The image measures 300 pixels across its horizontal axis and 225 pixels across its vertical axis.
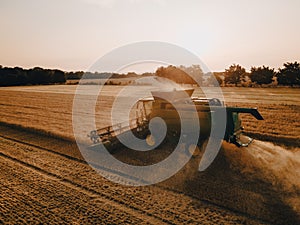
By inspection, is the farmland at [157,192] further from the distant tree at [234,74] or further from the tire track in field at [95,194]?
the distant tree at [234,74]

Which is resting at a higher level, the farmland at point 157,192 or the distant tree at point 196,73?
the distant tree at point 196,73

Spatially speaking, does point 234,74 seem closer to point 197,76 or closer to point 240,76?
point 240,76

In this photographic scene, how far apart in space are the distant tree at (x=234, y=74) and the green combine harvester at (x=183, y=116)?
5154 cm

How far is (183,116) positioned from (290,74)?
45.1 metres

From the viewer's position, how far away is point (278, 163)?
29.7 feet

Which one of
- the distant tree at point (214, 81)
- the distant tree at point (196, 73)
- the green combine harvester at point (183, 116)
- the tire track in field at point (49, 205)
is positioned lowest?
the tire track in field at point (49, 205)

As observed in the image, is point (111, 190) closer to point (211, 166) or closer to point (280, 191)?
point (211, 166)

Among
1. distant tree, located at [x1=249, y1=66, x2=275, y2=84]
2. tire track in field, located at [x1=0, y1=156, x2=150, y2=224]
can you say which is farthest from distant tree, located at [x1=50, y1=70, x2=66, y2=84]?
tire track in field, located at [x1=0, y1=156, x2=150, y2=224]

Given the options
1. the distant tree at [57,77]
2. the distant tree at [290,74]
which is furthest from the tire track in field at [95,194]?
the distant tree at [57,77]

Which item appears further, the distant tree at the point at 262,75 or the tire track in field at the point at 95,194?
the distant tree at the point at 262,75

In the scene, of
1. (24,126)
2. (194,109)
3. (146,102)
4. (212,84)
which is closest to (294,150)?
(194,109)

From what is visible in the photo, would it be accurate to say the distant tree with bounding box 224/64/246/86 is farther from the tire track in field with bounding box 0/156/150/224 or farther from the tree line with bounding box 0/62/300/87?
the tire track in field with bounding box 0/156/150/224

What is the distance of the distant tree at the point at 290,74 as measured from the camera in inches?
1837

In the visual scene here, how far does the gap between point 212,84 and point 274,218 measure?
2230 inches
